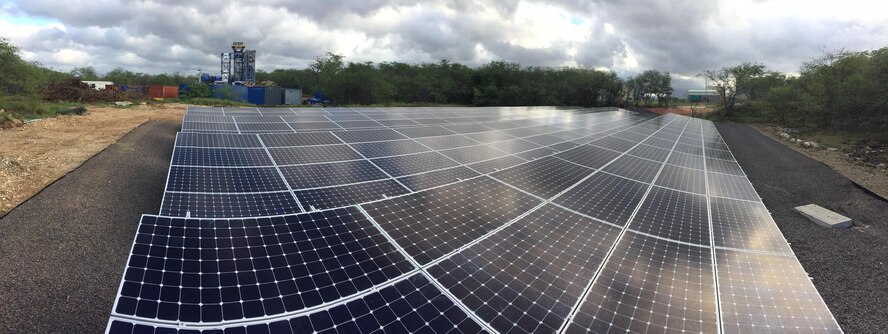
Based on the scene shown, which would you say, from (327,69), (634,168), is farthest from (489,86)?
(634,168)

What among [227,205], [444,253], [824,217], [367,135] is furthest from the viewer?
[367,135]

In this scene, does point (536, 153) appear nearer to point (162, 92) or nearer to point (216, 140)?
point (216, 140)

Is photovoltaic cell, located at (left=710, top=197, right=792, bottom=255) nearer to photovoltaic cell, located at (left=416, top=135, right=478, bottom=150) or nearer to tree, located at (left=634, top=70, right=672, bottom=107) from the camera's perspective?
photovoltaic cell, located at (left=416, top=135, right=478, bottom=150)

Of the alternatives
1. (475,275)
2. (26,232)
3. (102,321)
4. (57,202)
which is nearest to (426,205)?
(475,275)

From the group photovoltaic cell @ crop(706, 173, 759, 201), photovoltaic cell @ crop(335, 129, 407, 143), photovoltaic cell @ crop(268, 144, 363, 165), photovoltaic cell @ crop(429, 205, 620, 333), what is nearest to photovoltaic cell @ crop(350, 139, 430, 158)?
photovoltaic cell @ crop(268, 144, 363, 165)

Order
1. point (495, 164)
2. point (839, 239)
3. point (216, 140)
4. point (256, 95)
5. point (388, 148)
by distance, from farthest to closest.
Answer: point (256, 95)
point (388, 148)
point (216, 140)
point (495, 164)
point (839, 239)

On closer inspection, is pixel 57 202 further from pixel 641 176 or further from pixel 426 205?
pixel 641 176
